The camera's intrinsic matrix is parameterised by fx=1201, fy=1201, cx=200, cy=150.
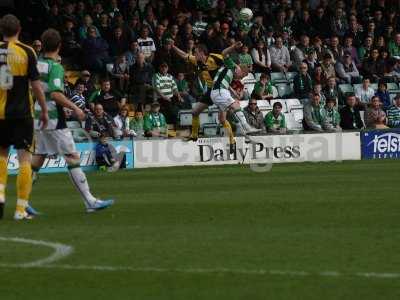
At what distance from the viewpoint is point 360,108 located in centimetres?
2984

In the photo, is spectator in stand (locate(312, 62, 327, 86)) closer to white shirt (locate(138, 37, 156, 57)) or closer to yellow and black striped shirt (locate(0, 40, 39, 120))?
white shirt (locate(138, 37, 156, 57))

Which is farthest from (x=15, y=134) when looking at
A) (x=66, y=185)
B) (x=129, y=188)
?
(x=66, y=185)

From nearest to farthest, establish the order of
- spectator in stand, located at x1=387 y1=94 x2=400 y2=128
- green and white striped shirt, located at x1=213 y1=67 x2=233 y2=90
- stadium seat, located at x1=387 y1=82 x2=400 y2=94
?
green and white striped shirt, located at x1=213 y1=67 x2=233 y2=90
spectator in stand, located at x1=387 y1=94 x2=400 y2=128
stadium seat, located at x1=387 y1=82 x2=400 y2=94

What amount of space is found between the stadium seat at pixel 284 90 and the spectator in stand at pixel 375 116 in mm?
2044

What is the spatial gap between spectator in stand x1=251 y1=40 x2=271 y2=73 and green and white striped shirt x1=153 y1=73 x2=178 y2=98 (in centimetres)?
290

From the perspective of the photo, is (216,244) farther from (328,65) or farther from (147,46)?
(328,65)

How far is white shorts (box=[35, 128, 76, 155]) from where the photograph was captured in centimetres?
1261

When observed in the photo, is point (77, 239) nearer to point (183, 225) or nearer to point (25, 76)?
point (183, 225)

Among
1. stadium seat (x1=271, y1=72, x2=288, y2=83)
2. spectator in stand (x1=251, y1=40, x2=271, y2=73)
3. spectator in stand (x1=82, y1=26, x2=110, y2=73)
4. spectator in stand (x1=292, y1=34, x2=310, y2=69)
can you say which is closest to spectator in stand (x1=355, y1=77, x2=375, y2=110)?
spectator in stand (x1=292, y1=34, x2=310, y2=69)

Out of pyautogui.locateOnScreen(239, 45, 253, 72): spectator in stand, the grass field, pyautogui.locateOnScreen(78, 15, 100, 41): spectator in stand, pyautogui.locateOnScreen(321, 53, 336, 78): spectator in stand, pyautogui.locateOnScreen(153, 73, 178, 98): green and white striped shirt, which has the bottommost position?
the grass field

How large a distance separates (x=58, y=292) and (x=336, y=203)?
20.9 feet

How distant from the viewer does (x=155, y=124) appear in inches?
1034

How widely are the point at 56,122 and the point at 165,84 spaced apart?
49.1 ft

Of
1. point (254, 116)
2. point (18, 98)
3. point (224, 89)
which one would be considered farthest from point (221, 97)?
point (18, 98)
